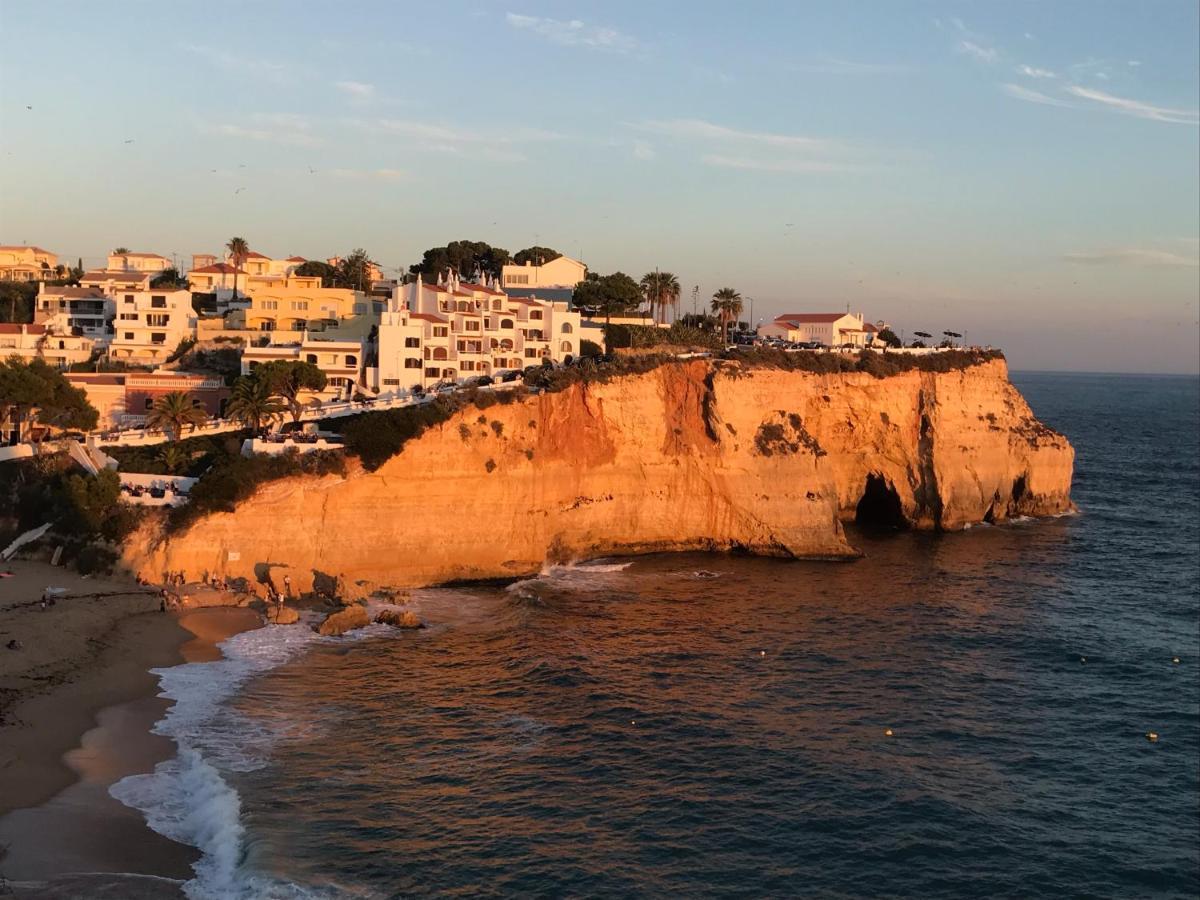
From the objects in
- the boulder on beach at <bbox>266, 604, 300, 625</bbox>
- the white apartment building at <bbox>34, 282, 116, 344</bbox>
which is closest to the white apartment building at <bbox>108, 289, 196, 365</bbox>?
the white apartment building at <bbox>34, 282, 116, 344</bbox>

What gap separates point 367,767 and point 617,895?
30.0ft

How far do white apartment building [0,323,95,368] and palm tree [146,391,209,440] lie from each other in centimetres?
2360

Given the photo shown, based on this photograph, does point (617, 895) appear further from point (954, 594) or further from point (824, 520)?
point (824, 520)

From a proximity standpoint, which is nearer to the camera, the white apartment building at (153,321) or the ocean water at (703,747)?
the ocean water at (703,747)

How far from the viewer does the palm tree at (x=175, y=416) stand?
186 ft

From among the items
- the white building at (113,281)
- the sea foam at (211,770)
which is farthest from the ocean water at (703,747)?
the white building at (113,281)

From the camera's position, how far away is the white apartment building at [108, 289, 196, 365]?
79.8 metres

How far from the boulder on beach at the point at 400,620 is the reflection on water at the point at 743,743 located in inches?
29.0

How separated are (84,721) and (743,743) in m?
19.6

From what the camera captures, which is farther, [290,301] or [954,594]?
[290,301]

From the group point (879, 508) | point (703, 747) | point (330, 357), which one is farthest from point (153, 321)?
point (703, 747)

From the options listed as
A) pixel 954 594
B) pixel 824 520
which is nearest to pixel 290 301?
pixel 824 520

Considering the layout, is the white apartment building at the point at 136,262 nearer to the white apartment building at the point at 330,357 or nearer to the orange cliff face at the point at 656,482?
the white apartment building at the point at 330,357

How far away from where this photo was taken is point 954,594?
1999 inches
